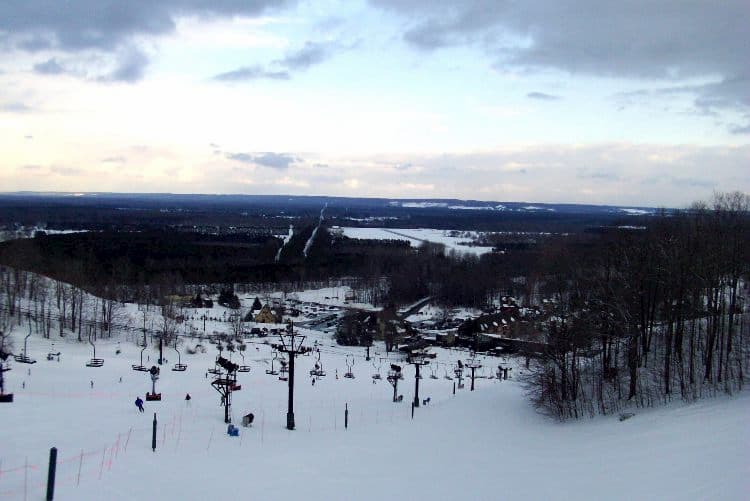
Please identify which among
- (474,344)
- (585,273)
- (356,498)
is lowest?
(474,344)

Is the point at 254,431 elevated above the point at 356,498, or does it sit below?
below

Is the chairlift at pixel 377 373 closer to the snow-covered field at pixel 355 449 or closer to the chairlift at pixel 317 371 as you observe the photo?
the chairlift at pixel 317 371

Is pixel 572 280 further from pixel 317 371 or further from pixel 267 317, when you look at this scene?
pixel 267 317

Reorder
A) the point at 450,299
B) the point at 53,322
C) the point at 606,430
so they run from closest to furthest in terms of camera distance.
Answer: the point at 606,430 < the point at 53,322 < the point at 450,299

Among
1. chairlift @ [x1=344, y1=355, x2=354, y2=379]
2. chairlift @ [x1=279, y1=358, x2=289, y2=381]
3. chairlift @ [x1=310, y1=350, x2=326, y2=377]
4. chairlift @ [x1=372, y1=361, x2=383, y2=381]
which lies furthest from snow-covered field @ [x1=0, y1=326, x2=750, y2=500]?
chairlift @ [x1=344, y1=355, x2=354, y2=379]

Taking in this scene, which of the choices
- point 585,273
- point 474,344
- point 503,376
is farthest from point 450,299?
point 585,273

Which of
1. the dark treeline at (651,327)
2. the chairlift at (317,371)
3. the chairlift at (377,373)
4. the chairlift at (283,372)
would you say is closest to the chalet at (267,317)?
the chairlift at (377,373)

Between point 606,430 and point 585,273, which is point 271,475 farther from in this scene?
point 585,273
